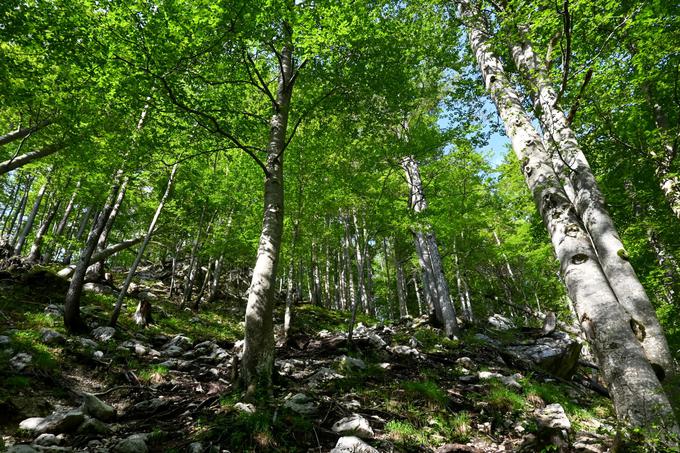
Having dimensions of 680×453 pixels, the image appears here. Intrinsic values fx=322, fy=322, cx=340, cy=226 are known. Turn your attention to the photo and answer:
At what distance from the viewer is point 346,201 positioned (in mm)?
12836

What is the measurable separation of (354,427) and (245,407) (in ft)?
5.05

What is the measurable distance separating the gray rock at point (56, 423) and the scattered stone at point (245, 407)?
189cm

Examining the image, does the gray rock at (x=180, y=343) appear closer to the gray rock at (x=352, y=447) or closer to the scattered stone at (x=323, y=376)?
the scattered stone at (x=323, y=376)

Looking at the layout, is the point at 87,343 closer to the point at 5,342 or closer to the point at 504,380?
the point at 5,342

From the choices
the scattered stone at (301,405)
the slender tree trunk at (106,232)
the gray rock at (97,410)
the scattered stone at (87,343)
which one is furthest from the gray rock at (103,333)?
the scattered stone at (301,405)

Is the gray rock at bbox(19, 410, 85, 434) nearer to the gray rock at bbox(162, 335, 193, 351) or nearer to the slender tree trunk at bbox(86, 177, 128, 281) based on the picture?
the gray rock at bbox(162, 335, 193, 351)

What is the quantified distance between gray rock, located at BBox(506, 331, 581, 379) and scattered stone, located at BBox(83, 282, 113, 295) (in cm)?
1657

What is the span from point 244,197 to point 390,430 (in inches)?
529

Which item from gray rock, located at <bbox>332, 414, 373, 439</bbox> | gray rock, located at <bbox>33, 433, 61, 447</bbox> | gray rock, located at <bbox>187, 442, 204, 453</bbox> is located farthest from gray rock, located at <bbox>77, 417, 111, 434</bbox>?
gray rock, located at <bbox>332, 414, 373, 439</bbox>

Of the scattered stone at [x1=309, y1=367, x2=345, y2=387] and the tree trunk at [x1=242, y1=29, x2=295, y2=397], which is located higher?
the tree trunk at [x1=242, y1=29, x2=295, y2=397]

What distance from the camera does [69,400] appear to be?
5.27m

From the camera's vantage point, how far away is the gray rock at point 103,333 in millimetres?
8906

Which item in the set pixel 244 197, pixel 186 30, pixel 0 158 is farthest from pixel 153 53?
pixel 0 158

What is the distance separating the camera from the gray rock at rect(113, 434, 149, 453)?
137 inches
